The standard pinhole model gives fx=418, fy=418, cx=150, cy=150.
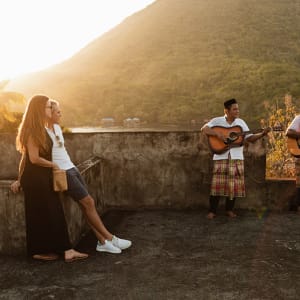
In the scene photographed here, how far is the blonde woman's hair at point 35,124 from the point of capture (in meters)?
3.88

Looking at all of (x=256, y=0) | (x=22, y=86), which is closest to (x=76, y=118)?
(x=22, y=86)

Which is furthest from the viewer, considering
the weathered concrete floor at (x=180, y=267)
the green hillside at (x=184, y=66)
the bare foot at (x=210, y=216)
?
the green hillside at (x=184, y=66)

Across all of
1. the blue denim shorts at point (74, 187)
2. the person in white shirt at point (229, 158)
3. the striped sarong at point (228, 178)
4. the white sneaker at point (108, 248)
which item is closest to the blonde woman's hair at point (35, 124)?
the blue denim shorts at point (74, 187)

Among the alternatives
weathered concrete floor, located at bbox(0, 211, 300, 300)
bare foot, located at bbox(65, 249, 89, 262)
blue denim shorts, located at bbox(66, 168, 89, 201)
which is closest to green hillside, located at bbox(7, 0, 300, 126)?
weathered concrete floor, located at bbox(0, 211, 300, 300)

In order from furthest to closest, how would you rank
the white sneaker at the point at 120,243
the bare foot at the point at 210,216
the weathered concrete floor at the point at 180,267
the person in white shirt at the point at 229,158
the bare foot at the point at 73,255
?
the bare foot at the point at 210,216 → the person in white shirt at the point at 229,158 → the white sneaker at the point at 120,243 → the bare foot at the point at 73,255 → the weathered concrete floor at the point at 180,267

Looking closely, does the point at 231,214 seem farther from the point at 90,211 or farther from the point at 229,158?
the point at 90,211

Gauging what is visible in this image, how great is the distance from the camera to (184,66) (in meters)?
114

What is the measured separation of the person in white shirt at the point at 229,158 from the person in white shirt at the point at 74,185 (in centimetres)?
166

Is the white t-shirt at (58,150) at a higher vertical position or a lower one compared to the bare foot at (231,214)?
higher

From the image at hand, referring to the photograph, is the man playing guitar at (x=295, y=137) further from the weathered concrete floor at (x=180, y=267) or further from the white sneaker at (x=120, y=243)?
the white sneaker at (x=120, y=243)

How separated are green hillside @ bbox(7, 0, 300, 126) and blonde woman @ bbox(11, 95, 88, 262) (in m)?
75.4

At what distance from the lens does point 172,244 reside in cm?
450

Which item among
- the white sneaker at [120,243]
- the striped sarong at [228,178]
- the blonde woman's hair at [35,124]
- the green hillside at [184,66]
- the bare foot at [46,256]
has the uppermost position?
Result: the green hillside at [184,66]

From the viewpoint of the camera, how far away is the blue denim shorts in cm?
409
